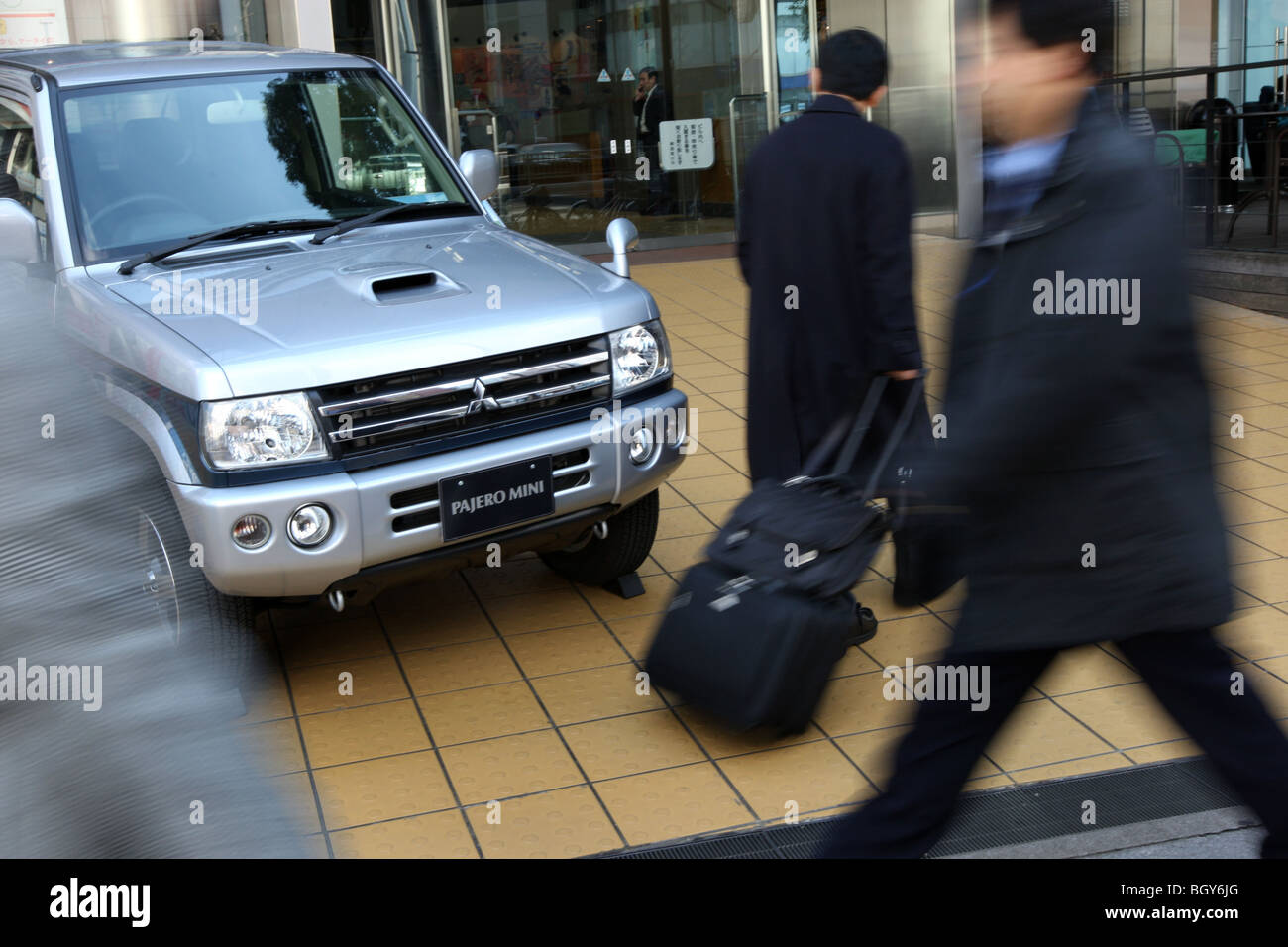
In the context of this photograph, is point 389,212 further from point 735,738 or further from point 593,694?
point 735,738

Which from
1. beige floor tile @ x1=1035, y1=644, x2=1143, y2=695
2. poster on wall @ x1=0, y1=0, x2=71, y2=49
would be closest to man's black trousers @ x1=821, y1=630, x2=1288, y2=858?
beige floor tile @ x1=1035, y1=644, x2=1143, y2=695

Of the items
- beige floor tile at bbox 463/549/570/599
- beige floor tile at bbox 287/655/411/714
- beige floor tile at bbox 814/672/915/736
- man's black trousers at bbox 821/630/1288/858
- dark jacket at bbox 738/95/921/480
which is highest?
dark jacket at bbox 738/95/921/480

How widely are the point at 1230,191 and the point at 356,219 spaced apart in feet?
30.4

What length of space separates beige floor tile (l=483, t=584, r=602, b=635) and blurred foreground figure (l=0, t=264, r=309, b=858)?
154 inches

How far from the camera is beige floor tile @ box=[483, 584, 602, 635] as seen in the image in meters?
5.05

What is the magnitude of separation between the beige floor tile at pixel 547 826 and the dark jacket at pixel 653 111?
11467 mm

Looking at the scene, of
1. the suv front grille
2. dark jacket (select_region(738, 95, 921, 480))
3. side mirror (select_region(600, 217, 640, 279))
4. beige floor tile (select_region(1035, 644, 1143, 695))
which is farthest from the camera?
side mirror (select_region(600, 217, 640, 279))

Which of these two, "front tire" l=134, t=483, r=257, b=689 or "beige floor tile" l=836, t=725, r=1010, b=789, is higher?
"front tire" l=134, t=483, r=257, b=689

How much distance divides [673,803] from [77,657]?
2855mm

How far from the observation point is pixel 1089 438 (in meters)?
2.29

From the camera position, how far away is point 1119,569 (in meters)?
2.35

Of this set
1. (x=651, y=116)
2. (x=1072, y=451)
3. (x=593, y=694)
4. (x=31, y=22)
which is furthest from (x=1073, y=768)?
(x=651, y=116)

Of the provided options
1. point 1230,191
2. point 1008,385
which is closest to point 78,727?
point 1008,385

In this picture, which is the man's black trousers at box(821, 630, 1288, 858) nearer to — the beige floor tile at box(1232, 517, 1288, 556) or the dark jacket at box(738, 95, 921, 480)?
the dark jacket at box(738, 95, 921, 480)
